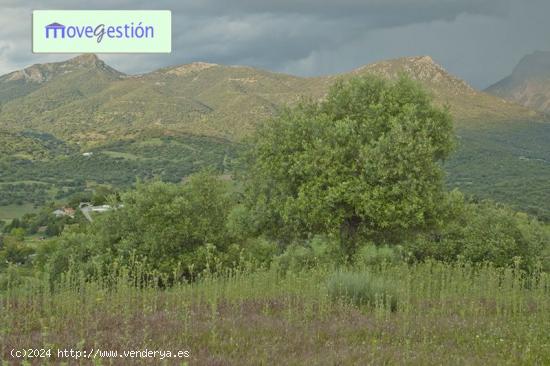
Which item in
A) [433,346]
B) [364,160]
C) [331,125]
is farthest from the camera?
[331,125]

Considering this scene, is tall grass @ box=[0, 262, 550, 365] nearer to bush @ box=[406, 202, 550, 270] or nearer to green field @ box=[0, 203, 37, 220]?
bush @ box=[406, 202, 550, 270]

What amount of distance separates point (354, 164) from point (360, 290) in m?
10.7

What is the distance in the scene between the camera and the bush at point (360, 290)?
1255 cm

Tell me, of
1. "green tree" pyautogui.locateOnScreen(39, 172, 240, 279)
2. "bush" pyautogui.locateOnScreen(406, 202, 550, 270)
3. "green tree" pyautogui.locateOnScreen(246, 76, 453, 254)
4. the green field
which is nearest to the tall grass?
"green tree" pyautogui.locateOnScreen(246, 76, 453, 254)

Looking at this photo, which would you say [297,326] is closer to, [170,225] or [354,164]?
[354,164]

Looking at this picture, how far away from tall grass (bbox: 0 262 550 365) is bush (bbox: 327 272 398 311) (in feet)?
0.13

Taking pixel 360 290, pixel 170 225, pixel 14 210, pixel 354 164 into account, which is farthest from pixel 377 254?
pixel 14 210

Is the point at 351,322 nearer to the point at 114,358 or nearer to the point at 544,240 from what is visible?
the point at 114,358

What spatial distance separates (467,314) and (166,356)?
7.17 metres

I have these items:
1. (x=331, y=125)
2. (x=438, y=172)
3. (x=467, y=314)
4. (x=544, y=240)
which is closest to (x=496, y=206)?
(x=544, y=240)

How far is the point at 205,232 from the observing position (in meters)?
31.8

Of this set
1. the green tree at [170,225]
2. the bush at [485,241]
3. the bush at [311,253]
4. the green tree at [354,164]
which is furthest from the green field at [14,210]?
the green tree at [354,164]

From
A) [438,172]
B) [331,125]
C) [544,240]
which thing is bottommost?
[544,240]

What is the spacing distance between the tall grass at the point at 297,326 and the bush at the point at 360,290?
4 cm
